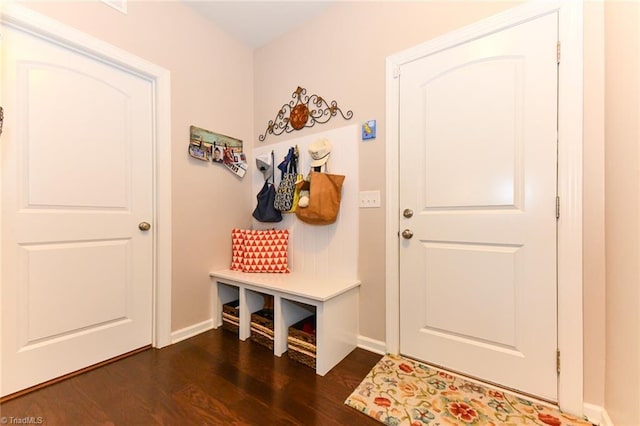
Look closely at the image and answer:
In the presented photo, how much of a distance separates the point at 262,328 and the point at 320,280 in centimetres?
53

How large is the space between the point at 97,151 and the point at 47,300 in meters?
0.90

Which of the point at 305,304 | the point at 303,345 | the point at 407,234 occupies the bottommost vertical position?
the point at 303,345

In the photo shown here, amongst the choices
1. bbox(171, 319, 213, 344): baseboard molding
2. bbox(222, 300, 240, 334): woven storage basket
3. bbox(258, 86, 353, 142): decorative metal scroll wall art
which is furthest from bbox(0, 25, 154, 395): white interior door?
bbox(258, 86, 353, 142): decorative metal scroll wall art

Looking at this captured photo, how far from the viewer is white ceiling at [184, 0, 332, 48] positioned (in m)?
2.03

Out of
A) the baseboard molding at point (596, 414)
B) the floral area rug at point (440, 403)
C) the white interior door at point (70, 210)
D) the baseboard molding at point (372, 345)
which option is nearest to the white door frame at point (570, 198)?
the baseboard molding at point (596, 414)

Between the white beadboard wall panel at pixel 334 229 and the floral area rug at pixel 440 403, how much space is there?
0.69m

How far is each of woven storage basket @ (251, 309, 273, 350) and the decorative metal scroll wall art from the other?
151 cm

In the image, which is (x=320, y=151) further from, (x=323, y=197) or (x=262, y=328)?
(x=262, y=328)

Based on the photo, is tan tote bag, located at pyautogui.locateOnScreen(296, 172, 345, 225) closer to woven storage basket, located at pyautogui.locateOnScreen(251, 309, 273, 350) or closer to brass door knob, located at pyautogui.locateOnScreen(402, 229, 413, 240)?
brass door knob, located at pyautogui.locateOnScreen(402, 229, 413, 240)

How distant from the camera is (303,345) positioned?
1.67m

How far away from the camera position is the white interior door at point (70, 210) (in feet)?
4.51

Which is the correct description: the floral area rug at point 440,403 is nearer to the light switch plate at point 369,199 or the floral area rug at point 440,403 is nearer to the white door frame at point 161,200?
the light switch plate at point 369,199

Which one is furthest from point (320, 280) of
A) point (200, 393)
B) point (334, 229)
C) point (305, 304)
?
point (200, 393)

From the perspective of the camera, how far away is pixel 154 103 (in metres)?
1.89
